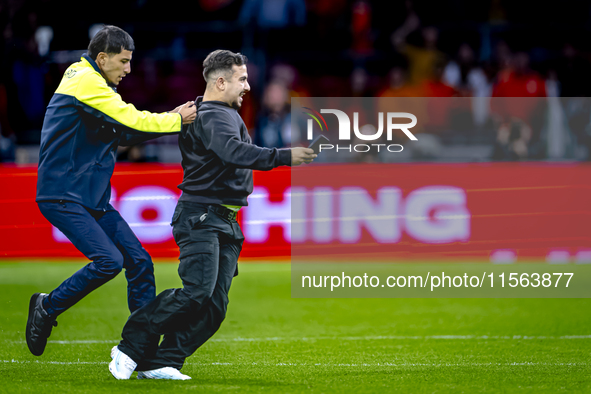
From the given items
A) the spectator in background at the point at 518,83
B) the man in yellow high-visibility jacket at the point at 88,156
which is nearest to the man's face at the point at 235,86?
the man in yellow high-visibility jacket at the point at 88,156

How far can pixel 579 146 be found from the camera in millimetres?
10867

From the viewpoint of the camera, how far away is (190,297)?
4.80 m

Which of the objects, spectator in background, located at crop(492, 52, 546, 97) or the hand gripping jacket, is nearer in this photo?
the hand gripping jacket

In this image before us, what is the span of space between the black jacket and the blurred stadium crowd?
580 cm

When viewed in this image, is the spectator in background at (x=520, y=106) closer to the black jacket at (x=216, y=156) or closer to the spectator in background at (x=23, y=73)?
the spectator in background at (x=23, y=73)

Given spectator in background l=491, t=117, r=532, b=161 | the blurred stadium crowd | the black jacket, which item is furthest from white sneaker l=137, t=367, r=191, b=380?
spectator in background l=491, t=117, r=532, b=161

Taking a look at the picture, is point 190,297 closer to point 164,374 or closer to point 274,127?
point 164,374

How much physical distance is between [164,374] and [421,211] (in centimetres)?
605

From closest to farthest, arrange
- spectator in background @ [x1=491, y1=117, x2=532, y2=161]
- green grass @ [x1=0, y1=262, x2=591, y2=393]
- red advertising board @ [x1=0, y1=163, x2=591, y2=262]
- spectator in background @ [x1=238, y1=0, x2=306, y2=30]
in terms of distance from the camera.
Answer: green grass @ [x1=0, y1=262, x2=591, y2=393], red advertising board @ [x1=0, y1=163, x2=591, y2=262], spectator in background @ [x1=491, y1=117, x2=532, y2=161], spectator in background @ [x1=238, y1=0, x2=306, y2=30]

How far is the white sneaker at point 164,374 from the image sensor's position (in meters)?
5.00

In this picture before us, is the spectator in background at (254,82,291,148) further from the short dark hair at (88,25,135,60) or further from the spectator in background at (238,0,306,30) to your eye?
the short dark hair at (88,25,135,60)

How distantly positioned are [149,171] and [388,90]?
12.3ft

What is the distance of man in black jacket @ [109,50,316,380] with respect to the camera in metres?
4.82

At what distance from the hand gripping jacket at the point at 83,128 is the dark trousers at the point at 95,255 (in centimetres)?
8
